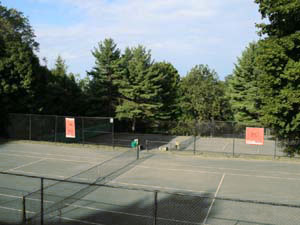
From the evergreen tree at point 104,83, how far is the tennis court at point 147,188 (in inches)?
557

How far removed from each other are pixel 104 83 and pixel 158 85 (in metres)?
7.71

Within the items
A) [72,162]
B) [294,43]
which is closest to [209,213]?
[72,162]

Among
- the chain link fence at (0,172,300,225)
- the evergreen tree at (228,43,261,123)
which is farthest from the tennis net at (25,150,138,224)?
the evergreen tree at (228,43,261,123)

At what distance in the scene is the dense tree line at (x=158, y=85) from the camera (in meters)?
20.1

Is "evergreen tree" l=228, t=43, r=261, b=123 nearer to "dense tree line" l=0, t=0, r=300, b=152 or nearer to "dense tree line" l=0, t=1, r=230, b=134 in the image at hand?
"dense tree line" l=0, t=0, r=300, b=152

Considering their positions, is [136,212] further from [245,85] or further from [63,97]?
[245,85]

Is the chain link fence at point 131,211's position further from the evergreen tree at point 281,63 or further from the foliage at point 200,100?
the foliage at point 200,100

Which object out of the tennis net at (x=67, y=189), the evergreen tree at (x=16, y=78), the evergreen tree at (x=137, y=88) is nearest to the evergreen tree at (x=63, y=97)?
the evergreen tree at (x=16, y=78)

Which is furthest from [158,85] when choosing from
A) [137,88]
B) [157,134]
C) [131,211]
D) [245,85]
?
[131,211]

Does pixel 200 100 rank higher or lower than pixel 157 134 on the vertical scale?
higher

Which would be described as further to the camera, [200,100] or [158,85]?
[200,100]

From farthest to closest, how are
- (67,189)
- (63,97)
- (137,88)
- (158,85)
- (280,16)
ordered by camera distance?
(158,85) < (137,88) < (63,97) < (280,16) < (67,189)

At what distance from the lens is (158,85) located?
4038 centimetres

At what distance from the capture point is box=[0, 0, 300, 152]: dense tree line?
2011cm
